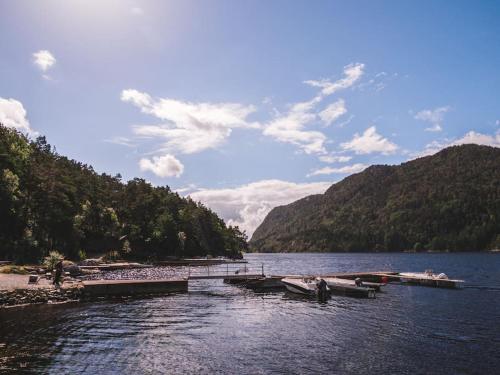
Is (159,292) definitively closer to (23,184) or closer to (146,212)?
(23,184)

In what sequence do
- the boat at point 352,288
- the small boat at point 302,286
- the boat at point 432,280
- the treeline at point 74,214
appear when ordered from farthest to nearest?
the treeline at point 74,214 → the boat at point 432,280 → the boat at point 352,288 → the small boat at point 302,286

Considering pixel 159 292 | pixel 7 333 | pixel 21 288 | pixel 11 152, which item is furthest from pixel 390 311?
pixel 11 152

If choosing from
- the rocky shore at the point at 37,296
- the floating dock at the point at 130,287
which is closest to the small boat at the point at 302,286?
the floating dock at the point at 130,287

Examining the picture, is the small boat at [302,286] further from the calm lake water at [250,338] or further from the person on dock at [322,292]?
the calm lake water at [250,338]

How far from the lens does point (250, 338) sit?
27000mm

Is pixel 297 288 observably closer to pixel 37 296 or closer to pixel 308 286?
pixel 308 286

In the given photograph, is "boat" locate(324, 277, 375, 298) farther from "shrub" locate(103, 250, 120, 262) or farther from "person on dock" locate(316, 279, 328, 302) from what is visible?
"shrub" locate(103, 250, 120, 262)

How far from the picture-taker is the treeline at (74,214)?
81125 mm

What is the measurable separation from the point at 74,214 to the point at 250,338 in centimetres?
10363

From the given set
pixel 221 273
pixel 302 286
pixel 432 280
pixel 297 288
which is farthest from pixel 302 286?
pixel 221 273

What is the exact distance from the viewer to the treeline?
3194 inches

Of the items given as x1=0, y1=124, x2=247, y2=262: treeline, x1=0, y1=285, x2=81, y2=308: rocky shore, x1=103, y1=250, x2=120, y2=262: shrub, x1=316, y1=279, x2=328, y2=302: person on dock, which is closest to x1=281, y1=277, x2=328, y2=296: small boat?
x1=316, y1=279, x2=328, y2=302: person on dock

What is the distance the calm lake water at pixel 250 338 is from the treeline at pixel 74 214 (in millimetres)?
51074

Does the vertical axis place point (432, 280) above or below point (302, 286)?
below
